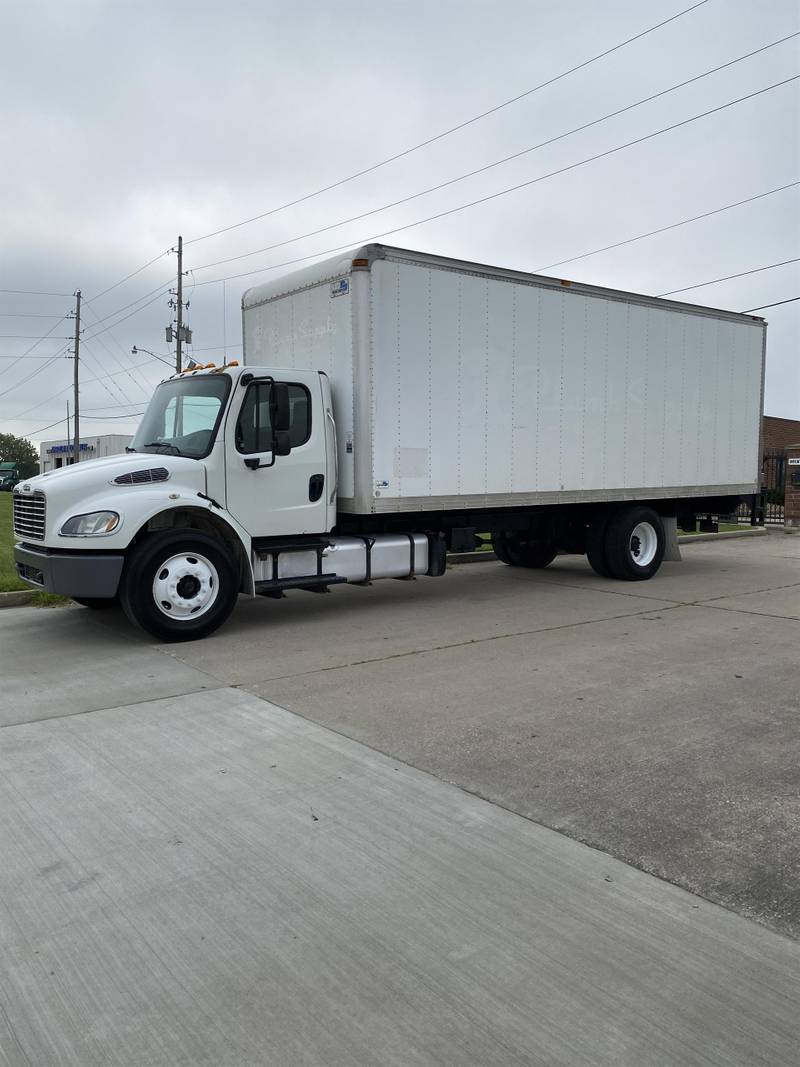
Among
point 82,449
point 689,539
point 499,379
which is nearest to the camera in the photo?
point 499,379

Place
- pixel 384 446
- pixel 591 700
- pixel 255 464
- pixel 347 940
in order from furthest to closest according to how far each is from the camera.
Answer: pixel 384 446
pixel 255 464
pixel 591 700
pixel 347 940

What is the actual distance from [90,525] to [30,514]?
2.99ft

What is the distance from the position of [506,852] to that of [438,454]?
6.42 meters

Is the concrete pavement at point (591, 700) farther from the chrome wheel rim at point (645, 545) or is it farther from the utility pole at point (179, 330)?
the utility pole at point (179, 330)

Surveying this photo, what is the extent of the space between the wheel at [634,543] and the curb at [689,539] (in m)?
2.52

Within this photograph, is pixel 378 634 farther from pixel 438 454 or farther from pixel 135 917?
pixel 135 917

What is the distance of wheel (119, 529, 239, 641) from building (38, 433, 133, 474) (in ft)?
206

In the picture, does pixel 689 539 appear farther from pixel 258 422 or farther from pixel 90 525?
pixel 90 525

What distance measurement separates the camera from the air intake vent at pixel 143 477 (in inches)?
315

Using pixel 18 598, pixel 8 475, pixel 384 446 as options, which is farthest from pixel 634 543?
pixel 8 475

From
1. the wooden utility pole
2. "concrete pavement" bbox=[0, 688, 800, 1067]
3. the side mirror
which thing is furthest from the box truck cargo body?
the wooden utility pole

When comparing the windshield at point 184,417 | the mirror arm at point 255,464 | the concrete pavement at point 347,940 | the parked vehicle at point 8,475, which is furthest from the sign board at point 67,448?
the concrete pavement at point 347,940

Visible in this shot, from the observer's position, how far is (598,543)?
1224cm

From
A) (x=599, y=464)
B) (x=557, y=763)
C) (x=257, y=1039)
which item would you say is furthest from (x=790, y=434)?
(x=257, y=1039)
